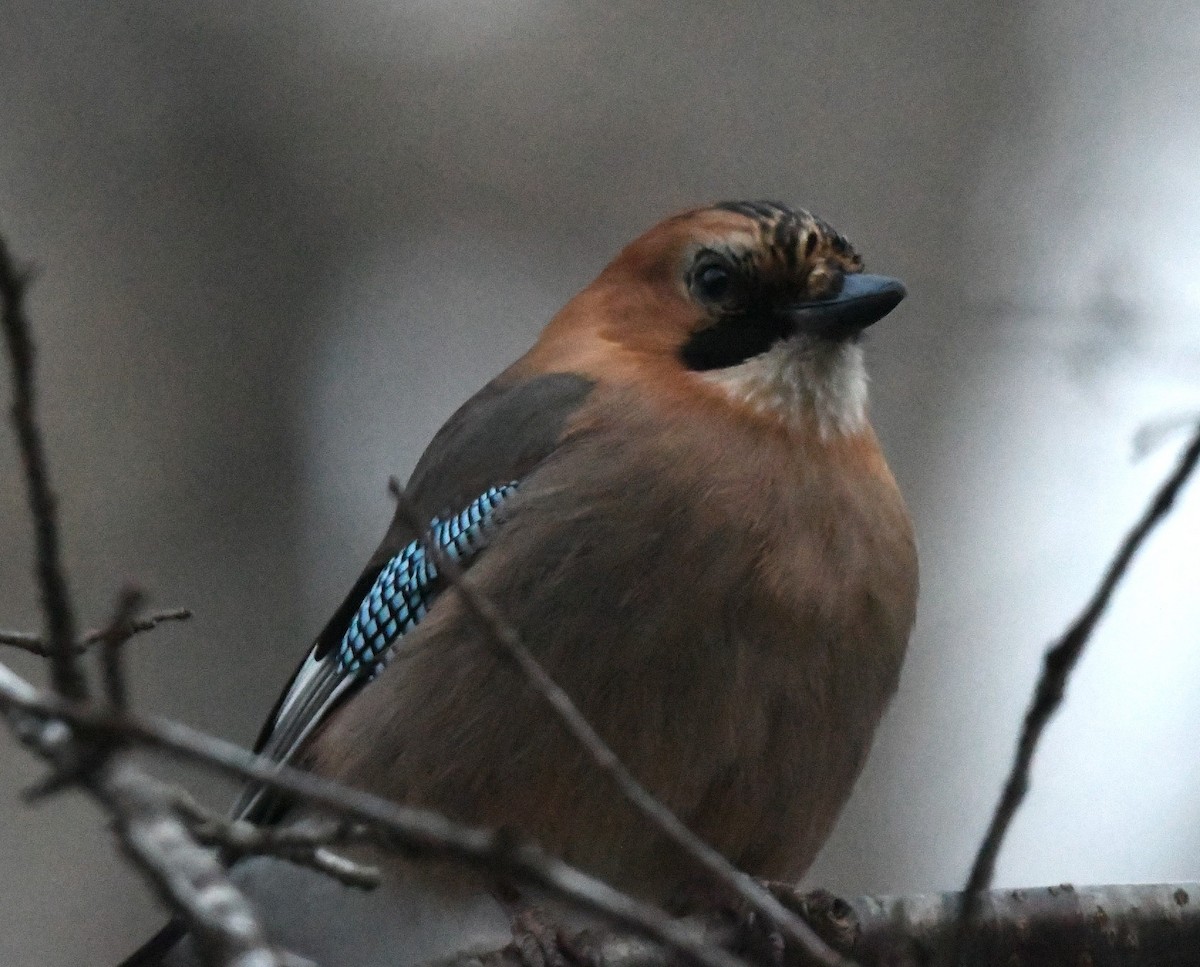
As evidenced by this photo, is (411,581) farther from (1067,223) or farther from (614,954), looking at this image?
(1067,223)

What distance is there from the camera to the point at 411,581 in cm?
405

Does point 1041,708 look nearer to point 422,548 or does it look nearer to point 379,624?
point 422,548

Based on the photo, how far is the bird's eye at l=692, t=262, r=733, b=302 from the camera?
4.02 metres

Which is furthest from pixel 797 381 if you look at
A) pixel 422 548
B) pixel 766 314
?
pixel 422 548

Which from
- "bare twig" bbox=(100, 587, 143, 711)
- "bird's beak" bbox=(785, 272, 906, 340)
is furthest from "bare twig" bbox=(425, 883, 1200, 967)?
"bare twig" bbox=(100, 587, 143, 711)

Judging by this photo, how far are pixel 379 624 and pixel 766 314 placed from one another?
3.62 feet

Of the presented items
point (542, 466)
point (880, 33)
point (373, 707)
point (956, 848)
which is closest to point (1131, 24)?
point (880, 33)

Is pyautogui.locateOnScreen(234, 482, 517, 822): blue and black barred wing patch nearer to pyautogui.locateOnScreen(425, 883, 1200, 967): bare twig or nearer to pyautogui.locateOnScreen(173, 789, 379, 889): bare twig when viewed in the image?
pyautogui.locateOnScreen(425, 883, 1200, 967): bare twig

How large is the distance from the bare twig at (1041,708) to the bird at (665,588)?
1.58 metres

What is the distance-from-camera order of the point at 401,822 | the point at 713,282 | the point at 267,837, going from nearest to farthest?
the point at 401,822 < the point at 267,837 < the point at 713,282

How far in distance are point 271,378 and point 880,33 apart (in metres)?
2.64

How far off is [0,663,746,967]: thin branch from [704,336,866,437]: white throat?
90.1 inches

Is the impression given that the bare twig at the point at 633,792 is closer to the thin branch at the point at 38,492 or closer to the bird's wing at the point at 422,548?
the thin branch at the point at 38,492

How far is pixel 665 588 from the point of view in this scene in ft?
11.5
